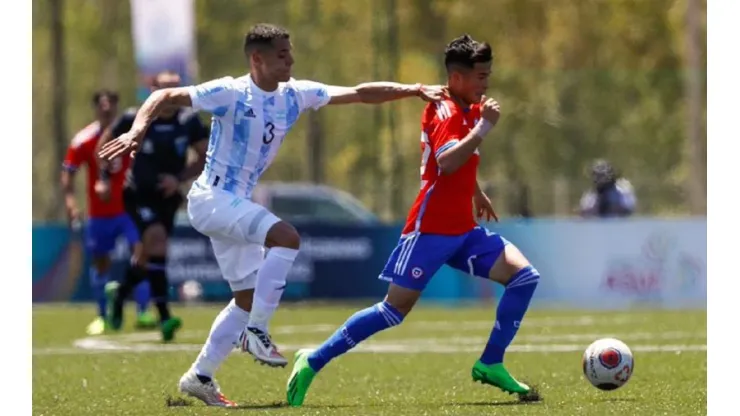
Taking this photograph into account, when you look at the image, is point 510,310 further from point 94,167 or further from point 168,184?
point 94,167

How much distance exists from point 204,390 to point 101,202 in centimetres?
882

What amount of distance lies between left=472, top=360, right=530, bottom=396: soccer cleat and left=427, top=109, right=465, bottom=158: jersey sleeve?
1.30 metres

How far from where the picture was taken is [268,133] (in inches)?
378

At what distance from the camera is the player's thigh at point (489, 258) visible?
9.59 m

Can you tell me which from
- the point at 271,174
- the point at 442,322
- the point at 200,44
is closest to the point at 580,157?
the point at 271,174

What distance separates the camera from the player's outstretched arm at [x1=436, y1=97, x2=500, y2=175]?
912 cm

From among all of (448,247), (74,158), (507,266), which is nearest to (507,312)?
(507,266)

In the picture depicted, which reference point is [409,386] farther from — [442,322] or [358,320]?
[442,322]

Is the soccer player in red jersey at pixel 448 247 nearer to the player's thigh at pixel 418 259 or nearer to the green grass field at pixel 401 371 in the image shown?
the player's thigh at pixel 418 259

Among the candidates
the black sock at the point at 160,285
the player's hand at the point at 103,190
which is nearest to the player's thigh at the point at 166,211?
the black sock at the point at 160,285

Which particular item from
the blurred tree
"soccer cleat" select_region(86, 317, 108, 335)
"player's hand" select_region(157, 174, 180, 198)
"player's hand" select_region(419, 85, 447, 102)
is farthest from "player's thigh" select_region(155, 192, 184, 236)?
the blurred tree

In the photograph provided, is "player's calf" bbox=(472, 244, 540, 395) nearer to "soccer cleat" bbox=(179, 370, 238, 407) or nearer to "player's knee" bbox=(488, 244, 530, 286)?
"player's knee" bbox=(488, 244, 530, 286)
